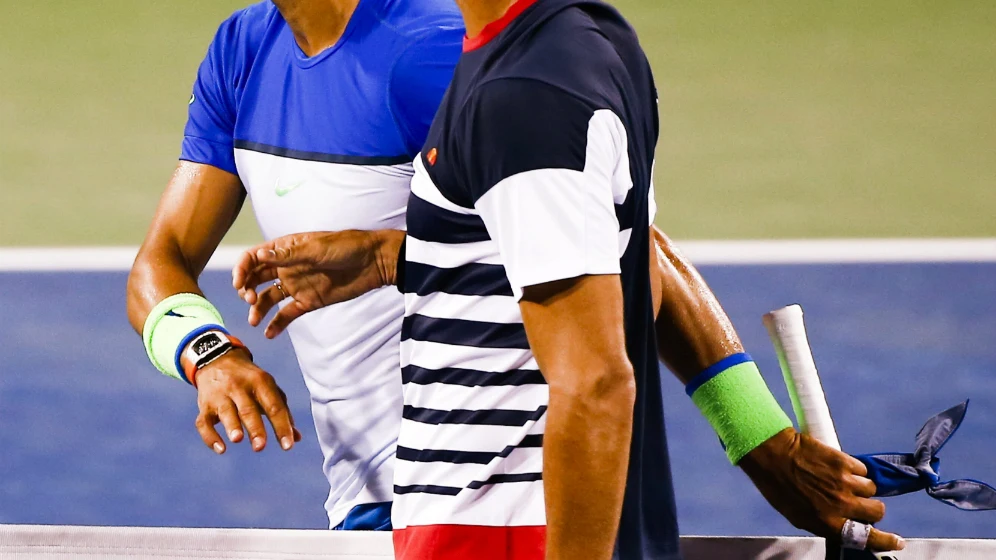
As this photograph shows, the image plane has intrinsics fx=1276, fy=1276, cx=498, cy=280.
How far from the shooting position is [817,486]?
6.97 feet

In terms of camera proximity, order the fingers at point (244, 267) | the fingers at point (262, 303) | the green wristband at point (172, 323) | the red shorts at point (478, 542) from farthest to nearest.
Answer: the green wristband at point (172, 323) < the fingers at point (262, 303) < the fingers at point (244, 267) < the red shorts at point (478, 542)

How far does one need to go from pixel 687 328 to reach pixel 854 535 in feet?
1.44

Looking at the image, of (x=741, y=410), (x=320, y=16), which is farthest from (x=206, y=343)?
(x=741, y=410)

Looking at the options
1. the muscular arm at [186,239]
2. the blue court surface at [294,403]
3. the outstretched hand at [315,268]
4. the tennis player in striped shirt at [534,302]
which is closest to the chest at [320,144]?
the muscular arm at [186,239]

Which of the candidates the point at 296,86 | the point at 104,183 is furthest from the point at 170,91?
the point at 296,86

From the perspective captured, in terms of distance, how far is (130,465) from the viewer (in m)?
4.98

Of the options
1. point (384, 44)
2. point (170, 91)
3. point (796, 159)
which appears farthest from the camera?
point (170, 91)

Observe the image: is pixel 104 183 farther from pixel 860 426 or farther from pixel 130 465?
pixel 860 426

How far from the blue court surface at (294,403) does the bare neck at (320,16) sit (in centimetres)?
243

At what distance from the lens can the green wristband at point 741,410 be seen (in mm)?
2172

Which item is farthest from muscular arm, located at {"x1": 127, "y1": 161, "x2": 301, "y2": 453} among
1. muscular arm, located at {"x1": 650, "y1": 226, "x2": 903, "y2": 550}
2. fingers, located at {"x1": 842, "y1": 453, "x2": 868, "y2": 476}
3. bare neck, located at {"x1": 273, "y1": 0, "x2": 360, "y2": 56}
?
fingers, located at {"x1": 842, "y1": 453, "x2": 868, "y2": 476}

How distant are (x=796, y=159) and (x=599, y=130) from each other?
6.62 m

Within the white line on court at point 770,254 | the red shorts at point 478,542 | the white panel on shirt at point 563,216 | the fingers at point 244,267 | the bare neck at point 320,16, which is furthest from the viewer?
the white line on court at point 770,254

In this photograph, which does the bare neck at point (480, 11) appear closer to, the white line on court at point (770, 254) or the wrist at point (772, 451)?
the wrist at point (772, 451)
